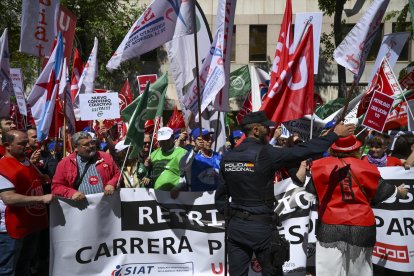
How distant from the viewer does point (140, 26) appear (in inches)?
300

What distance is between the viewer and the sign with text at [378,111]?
848 centimetres

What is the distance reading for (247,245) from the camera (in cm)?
582

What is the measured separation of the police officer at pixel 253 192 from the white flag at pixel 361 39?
7.58 feet

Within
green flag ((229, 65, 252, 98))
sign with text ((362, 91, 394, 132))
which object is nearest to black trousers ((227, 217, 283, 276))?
sign with text ((362, 91, 394, 132))

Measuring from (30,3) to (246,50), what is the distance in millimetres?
19058

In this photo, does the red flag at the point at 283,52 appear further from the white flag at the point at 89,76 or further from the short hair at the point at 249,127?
the white flag at the point at 89,76

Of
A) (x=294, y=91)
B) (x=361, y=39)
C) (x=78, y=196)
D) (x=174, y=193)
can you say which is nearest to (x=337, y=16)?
(x=361, y=39)

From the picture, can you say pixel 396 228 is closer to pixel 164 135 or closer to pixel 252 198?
pixel 252 198

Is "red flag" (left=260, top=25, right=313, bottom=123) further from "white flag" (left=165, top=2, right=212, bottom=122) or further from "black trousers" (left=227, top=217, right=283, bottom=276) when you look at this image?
"white flag" (left=165, top=2, right=212, bottom=122)

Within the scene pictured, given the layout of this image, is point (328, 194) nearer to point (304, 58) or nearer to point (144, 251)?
point (304, 58)

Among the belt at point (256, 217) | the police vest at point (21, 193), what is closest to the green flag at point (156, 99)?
the police vest at point (21, 193)

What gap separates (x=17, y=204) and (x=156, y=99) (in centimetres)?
279

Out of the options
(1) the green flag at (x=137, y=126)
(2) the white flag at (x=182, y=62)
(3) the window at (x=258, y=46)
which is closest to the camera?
(1) the green flag at (x=137, y=126)

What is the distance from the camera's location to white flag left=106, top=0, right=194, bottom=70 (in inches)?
298
